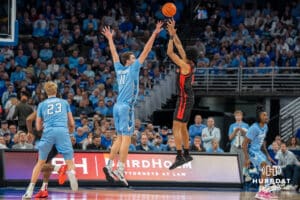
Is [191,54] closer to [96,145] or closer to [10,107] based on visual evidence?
[96,145]

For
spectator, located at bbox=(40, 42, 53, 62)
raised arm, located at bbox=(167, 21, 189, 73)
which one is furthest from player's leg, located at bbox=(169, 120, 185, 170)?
spectator, located at bbox=(40, 42, 53, 62)

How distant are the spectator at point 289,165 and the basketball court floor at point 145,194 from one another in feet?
3.43

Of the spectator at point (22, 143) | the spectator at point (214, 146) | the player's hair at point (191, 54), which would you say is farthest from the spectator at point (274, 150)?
the player's hair at point (191, 54)

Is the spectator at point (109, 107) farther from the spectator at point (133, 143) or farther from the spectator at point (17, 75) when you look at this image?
the spectator at point (17, 75)

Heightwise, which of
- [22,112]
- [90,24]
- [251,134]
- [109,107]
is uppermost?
[90,24]

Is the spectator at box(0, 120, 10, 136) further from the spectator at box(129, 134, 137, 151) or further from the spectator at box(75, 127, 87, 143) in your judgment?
the spectator at box(129, 134, 137, 151)

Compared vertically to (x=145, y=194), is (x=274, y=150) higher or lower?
higher

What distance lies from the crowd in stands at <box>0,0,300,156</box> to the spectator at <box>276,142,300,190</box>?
1.83m

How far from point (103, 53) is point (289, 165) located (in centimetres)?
1044

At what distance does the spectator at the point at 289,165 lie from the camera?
23156 mm

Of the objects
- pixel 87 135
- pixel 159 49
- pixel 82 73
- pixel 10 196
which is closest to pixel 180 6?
pixel 159 49

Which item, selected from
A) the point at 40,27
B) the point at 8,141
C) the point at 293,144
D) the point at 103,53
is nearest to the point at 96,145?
the point at 8,141

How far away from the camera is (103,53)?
3153 centimetres

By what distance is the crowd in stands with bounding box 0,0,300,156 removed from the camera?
79.2 ft
